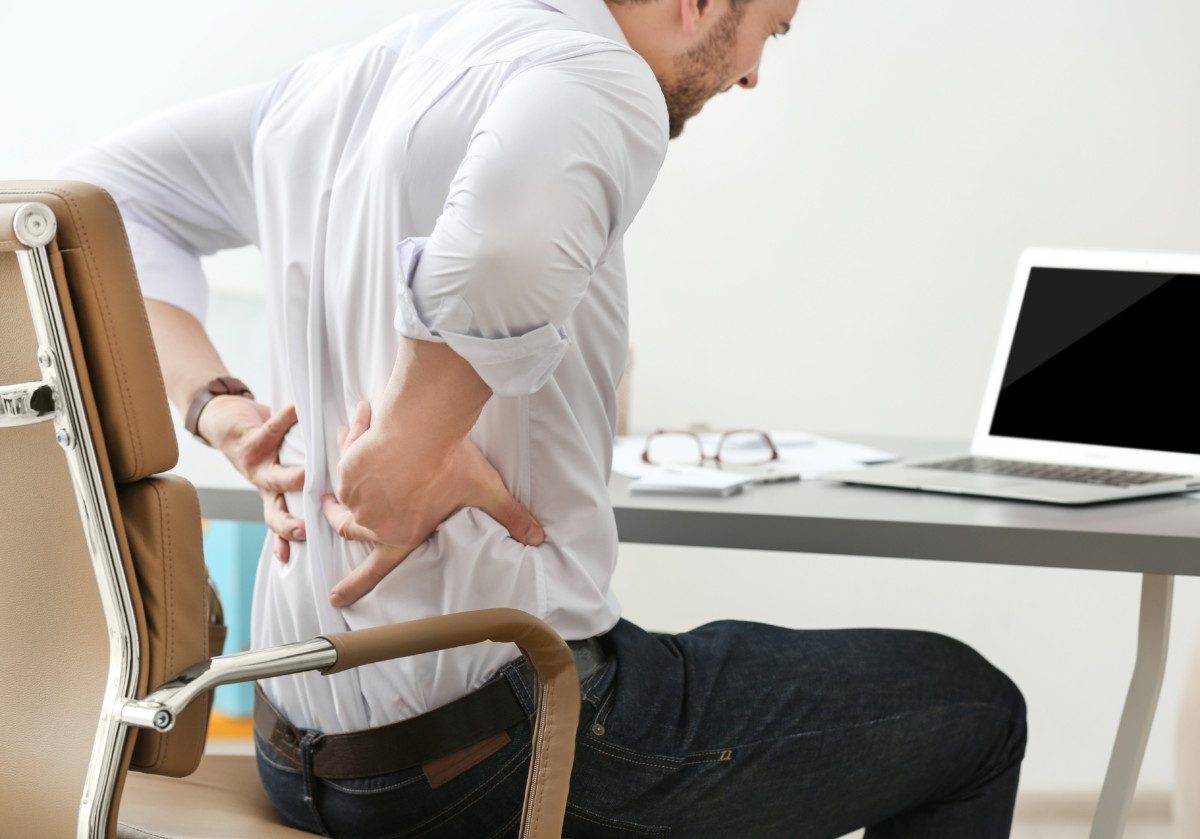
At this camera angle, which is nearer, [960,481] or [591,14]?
[591,14]

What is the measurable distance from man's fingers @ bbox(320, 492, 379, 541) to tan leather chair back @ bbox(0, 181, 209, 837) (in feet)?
0.64

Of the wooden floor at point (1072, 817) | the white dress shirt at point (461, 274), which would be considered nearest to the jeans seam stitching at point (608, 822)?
the white dress shirt at point (461, 274)

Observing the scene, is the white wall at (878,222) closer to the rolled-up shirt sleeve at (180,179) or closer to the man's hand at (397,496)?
the rolled-up shirt sleeve at (180,179)

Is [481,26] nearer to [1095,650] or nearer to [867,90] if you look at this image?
[867,90]

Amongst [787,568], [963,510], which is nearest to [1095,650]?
[787,568]

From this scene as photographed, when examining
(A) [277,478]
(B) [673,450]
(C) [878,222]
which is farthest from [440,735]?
(C) [878,222]

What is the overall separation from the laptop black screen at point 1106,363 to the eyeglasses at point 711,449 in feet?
1.01

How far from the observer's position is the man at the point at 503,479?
0.86 m

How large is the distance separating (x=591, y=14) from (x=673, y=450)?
0.79 m

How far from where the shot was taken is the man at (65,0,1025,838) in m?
0.86

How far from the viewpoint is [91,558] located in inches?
30.8

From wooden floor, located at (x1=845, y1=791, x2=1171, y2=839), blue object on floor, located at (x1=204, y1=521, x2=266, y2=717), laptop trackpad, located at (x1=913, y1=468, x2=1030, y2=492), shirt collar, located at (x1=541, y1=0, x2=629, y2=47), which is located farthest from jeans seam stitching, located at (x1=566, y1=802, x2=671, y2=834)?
blue object on floor, located at (x1=204, y1=521, x2=266, y2=717)

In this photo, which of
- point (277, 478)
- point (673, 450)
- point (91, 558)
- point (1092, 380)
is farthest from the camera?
point (673, 450)

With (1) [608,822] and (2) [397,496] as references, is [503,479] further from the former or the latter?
(1) [608,822]
